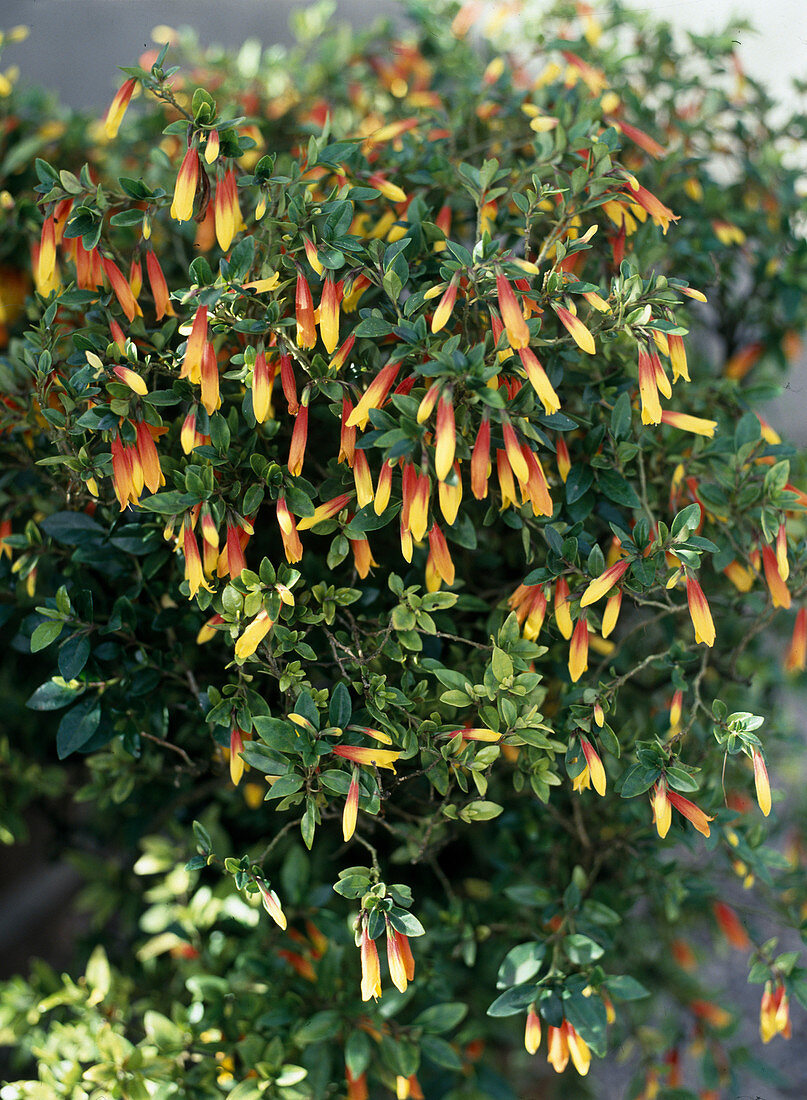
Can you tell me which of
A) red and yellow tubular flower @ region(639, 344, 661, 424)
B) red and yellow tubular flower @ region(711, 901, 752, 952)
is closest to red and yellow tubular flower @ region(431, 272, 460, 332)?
red and yellow tubular flower @ region(639, 344, 661, 424)

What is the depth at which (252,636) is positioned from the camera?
3.07ft

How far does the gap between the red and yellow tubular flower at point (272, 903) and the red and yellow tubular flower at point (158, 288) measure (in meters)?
0.71

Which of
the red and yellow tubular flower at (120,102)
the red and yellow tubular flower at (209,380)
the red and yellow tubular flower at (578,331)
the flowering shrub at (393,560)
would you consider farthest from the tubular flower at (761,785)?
the red and yellow tubular flower at (120,102)

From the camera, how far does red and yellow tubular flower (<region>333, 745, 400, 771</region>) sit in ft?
3.10

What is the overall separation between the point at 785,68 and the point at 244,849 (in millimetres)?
2634

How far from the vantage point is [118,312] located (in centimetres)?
114

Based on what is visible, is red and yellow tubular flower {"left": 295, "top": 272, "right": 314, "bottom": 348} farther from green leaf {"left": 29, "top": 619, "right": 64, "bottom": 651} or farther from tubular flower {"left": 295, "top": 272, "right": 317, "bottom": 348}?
green leaf {"left": 29, "top": 619, "right": 64, "bottom": 651}

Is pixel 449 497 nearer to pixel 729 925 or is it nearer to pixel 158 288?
pixel 158 288

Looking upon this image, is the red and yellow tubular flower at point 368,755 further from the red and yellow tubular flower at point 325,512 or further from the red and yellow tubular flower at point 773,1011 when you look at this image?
the red and yellow tubular flower at point 773,1011

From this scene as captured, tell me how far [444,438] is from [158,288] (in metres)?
0.49

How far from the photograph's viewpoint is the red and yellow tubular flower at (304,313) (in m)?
0.96

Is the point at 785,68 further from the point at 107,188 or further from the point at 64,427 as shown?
the point at 64,427

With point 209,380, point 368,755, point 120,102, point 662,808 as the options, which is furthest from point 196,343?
point 662,808

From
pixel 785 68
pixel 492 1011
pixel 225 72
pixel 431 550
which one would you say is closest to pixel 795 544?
pixel 431 550
